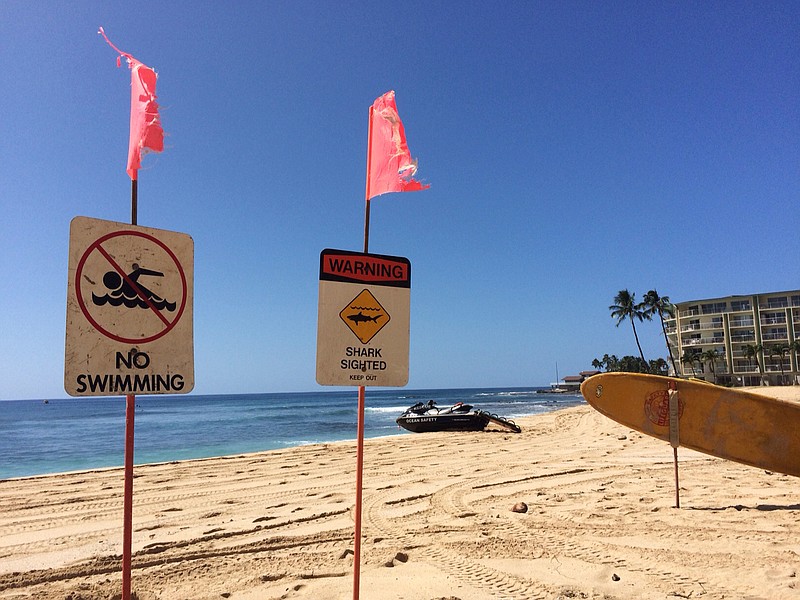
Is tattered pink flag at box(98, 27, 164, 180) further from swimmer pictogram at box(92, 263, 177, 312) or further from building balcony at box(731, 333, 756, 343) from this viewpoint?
building balcony at box(731, 333, 756, 343)

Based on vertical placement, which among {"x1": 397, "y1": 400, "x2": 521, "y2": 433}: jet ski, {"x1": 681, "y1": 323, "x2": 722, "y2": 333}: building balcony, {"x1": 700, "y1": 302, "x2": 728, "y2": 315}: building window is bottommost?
{"x1": 397, "y1": 400, "x2": 521, "y2": 433}: jet ski

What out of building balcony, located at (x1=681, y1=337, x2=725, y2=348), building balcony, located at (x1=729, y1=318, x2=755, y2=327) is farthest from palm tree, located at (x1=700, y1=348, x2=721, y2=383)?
building balcony, located at (x1=729, y1=318, x2=755, y2=327)

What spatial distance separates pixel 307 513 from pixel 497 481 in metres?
3.52

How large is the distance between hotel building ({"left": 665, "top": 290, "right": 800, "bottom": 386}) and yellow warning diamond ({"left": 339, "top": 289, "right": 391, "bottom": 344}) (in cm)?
7462

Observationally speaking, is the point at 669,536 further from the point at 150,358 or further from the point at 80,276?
the point at 80,276

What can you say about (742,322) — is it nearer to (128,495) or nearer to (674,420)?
(674,420)

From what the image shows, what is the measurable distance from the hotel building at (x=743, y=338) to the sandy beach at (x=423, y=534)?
6851cm

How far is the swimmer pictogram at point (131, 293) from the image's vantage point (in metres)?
2.39

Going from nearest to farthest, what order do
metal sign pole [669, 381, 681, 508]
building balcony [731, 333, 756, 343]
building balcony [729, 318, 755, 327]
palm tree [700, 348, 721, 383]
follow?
metal sign pole [669, 381, 681, 508] < building balcony [729, 318, 755, 327] < building balcony [731, 333, 756, 343] < palm tree [700, 348, 721, 383]

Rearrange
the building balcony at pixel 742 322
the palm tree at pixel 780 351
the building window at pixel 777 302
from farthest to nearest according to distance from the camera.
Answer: the building balcony at pixel 742 322 → the building window at pixel 777 302 → the palm tree at pixel 780 351

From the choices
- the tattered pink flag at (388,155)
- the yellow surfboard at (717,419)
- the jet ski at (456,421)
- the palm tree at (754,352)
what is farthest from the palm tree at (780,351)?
the tattered pink flag at (388,155)

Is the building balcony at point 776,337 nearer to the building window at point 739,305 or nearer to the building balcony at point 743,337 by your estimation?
the building balcony at point 743,337

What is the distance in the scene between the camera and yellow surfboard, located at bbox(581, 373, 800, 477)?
23.1 feet

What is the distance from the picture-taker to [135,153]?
2672mm
